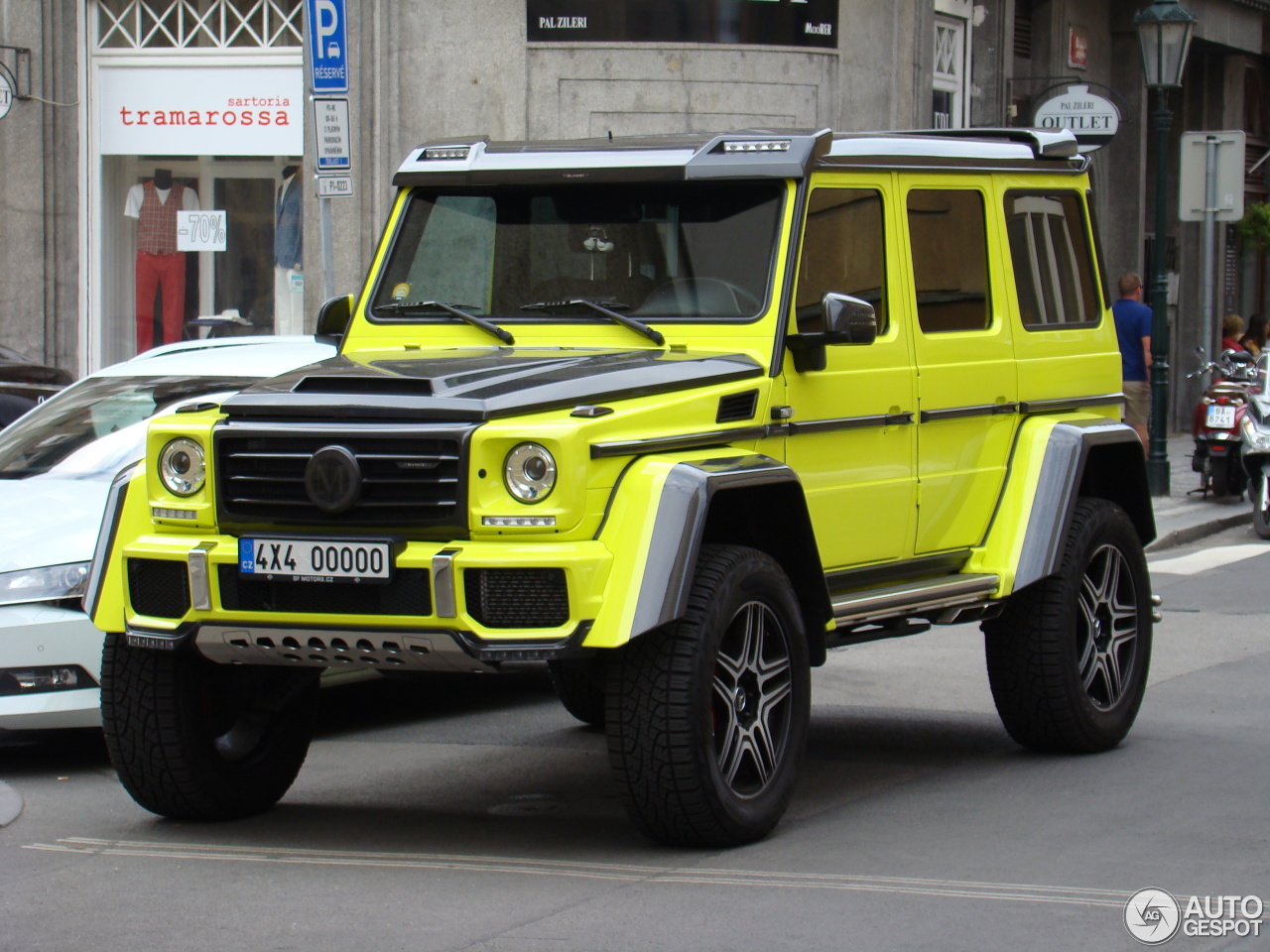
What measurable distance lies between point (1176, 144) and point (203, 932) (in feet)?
87.3

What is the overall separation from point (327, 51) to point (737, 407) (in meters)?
5.85

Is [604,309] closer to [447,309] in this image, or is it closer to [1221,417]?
[447,309]

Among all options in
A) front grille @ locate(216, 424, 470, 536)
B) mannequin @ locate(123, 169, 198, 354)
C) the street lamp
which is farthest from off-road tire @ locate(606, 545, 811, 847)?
mannequin @ locate(123, 169, 198, 354)

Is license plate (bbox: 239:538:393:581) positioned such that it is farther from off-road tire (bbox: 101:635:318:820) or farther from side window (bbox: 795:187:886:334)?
side window (bbox: 795:187:886:334)

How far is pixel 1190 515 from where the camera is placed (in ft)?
59.0

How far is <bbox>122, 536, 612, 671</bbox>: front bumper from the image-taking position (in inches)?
213

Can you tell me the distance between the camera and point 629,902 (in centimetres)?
529

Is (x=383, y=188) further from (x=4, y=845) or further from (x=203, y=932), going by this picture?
(x=203, y=932)

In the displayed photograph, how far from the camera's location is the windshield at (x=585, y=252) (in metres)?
6.63

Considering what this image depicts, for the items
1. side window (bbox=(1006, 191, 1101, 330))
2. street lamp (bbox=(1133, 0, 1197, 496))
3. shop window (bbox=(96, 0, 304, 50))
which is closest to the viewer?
side window (bbox=(1006, 191, 1101, 330))

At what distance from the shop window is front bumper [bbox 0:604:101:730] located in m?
12.1

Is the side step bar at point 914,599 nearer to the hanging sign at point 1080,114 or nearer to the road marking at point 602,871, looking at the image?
the road marking at point 602,871

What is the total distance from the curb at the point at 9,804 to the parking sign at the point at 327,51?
17.1 feet

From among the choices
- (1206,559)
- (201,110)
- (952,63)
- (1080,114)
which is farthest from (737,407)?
(952,63)
